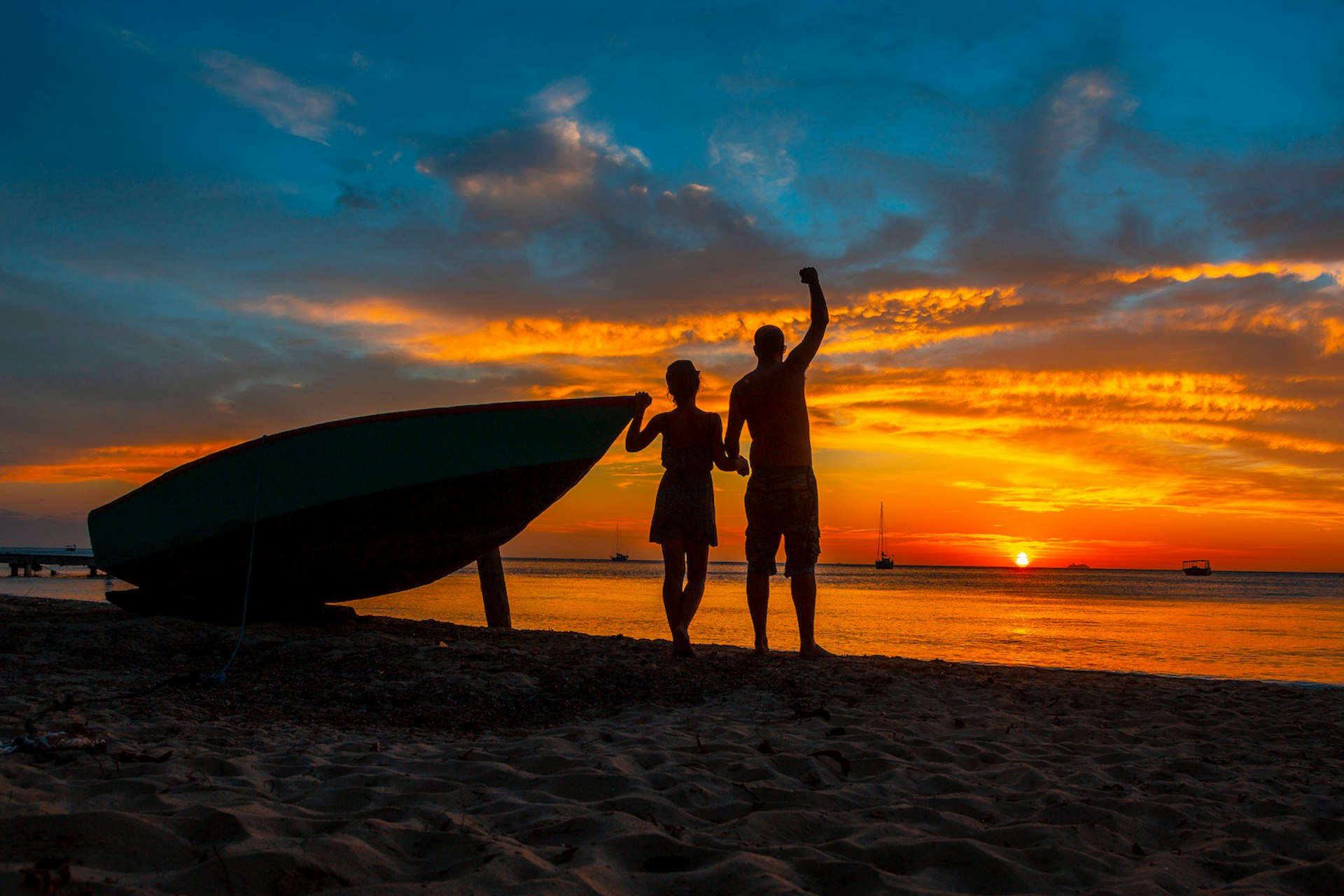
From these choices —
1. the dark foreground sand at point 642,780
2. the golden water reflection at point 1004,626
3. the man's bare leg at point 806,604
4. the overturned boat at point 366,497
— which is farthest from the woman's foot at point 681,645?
the golden water reflection at point 1004,626

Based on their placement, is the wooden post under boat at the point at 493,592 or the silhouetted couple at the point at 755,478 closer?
the silhouetted couple at the point at 755,478

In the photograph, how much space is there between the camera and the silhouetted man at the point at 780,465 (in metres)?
5.02

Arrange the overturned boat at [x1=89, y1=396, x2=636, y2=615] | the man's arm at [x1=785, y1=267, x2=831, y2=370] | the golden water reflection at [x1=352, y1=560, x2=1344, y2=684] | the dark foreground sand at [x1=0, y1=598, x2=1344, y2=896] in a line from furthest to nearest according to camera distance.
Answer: the golden water reflection at [x1=352, y1=560, x2=1344, y2=684] < the overturned boat at [x1=89, y1=396, x2=636, y2=615] < the man's arm at [x1=785, y1=267, x2=831, y2=370] < the dark foreground sand at [x1=0, y1=598, x2=1344, y2=896]

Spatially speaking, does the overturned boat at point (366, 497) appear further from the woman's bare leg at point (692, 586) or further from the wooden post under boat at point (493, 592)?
the woman's bare leg at point (692, 586)

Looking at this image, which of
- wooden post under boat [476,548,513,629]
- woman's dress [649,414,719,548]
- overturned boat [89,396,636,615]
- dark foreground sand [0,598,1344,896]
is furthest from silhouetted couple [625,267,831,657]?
wooden post under boat [476,548,513,629]

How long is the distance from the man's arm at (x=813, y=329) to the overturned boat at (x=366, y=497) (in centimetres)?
136

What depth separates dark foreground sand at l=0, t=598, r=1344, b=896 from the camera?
1.79 m

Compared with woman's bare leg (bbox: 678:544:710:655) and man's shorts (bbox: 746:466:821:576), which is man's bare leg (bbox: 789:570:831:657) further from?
woman's bare leg (bbox: 678:544:710:655)

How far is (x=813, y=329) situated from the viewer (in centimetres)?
500

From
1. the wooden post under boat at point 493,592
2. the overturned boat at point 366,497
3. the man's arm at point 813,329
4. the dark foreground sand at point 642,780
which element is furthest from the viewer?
the wooden post under boat at point 493,592

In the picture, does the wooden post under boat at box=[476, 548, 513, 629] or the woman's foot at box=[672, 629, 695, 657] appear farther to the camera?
the wooden post under boat at box=[476, 548, 513, 629]

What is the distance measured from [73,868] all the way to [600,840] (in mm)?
1086

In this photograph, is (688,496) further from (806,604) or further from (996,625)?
(996,625)

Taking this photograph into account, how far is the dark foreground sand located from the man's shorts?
669 millimetres
